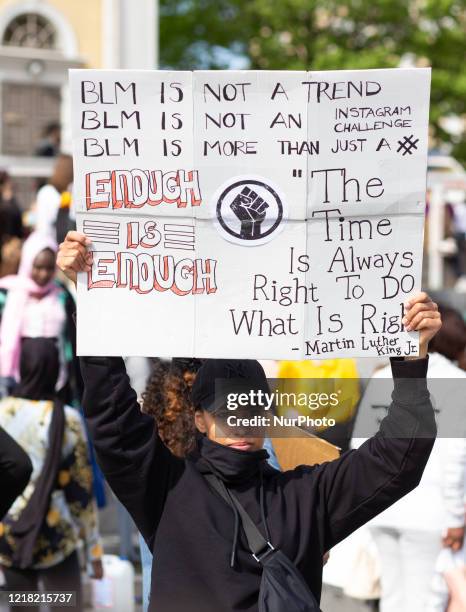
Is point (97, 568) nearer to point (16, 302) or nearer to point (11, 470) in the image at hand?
point (16, 302)

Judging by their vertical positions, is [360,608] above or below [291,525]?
below

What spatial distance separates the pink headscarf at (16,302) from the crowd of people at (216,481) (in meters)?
0.30

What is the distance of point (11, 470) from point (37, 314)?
2494 millimetres

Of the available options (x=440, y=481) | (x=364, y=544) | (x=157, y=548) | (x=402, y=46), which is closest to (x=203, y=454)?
(x=157, y=548)

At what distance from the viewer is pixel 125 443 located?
10.5 ft

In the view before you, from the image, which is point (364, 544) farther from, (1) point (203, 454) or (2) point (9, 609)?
(1) point (203, 454)

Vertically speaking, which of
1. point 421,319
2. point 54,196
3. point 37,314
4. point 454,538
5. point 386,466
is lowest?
point 454,538

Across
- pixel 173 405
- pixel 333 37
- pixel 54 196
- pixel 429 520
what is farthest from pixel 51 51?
pixel 173 405

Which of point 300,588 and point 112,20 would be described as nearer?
point 300,588

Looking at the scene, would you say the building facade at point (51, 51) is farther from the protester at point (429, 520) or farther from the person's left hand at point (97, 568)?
the protester at point (429, 520)

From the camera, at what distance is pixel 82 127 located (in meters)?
3.29

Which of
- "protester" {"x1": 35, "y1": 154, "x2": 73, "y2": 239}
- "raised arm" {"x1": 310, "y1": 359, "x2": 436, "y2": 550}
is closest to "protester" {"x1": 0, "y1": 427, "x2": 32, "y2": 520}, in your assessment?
"raised arm" {"x1": 310, "y1": 359, "x2": 436, "y2": 550}

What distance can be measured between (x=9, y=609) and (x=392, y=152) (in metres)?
2.69

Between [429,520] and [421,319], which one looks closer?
[421,319]
